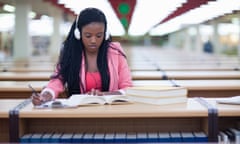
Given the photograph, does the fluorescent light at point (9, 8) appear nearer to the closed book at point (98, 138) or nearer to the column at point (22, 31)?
the column at point (22, 31)

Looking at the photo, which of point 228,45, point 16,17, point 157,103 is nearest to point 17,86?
point 157,103

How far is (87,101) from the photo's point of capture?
2.34 m

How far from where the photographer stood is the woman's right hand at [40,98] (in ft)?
7.69

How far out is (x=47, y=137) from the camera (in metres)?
2.32

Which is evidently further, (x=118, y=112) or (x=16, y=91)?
(x=16, y=91)

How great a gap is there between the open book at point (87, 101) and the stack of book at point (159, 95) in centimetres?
6

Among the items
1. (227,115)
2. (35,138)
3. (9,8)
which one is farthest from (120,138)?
(9,8)

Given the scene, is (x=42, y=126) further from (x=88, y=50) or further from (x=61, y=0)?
(x=61, y=0)

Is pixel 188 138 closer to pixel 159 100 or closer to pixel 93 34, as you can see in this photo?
pixel 159 100

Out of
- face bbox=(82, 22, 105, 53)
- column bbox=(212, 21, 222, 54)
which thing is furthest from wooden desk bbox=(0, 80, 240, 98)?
column bbox=(212, 21, 222, 54)

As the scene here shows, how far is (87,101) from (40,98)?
0.26m

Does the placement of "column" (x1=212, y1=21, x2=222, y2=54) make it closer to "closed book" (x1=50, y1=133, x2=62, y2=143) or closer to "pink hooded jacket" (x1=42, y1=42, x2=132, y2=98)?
"pink hooded jacket" (x1=42, y1=42, x2=132, y2=98)

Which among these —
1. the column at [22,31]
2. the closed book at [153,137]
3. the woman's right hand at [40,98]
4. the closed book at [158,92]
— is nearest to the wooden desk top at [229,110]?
Result: the closed book at [158,92]

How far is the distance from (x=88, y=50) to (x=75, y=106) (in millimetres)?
497
